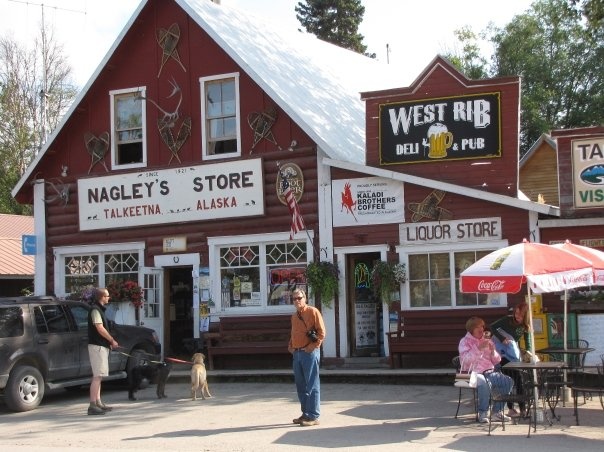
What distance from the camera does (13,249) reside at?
103 ft

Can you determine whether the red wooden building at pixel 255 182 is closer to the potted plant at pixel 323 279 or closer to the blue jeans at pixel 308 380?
the potted plant at pixel 323 279

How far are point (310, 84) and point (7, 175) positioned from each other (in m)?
25.4

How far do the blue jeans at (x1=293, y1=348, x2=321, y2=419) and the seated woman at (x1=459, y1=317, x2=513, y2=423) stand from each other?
1.88m

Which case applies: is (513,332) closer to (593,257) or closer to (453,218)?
(593,257)

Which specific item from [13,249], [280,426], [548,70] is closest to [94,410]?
[280,426]

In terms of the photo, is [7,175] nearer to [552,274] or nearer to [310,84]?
[310,84]

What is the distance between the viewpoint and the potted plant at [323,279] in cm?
1753

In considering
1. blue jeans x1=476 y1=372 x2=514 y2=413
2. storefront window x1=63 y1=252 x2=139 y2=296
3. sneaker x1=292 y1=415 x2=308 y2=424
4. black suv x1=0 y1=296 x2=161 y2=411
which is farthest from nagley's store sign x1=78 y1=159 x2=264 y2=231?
blue jeans x1=476 y1=372 x2=514 y2=413

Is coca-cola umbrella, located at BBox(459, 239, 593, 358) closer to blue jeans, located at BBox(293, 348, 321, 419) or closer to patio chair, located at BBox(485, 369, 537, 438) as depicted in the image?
patio chair, located at BBox(485, 369, 537, 438)

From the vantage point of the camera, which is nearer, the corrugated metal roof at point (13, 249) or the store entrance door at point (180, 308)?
the store entrance door at point (180, 308)

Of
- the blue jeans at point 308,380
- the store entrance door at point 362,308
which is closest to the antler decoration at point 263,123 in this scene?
the store entrance door at point 362,308

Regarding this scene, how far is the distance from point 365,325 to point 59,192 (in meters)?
7.93

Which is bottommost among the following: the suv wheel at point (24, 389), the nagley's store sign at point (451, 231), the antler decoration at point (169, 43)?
the suv wheel at point (24, 389)

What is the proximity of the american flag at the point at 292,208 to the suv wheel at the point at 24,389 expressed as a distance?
5.84m
